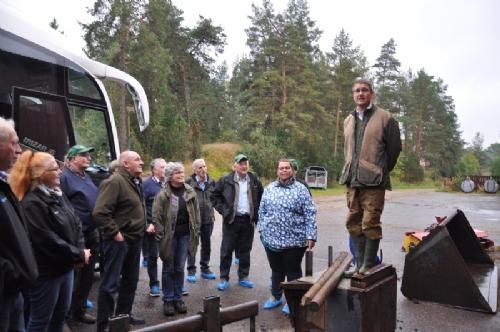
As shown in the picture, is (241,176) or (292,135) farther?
(292,135)

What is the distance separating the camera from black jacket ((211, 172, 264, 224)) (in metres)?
6.69

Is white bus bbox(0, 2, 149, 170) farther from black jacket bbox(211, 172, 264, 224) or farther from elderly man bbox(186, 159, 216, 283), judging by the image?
black jacket bbox(211, 172, 264, 224)

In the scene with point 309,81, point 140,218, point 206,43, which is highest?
point 206,43

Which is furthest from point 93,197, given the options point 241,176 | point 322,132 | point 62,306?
point 322,132

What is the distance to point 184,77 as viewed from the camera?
131ft

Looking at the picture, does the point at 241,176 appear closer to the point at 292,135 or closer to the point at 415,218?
the point at 415,218

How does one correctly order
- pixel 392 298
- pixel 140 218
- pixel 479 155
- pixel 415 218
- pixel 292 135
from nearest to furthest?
1. pixel 392 298
2. pixel 140 218
3. pixel 415 218
4. pixel 292 135
5. pixel 479 155

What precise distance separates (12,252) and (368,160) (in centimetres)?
289

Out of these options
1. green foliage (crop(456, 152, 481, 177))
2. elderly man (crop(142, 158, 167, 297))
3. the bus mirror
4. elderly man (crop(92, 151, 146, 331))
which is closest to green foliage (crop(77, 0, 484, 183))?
green foliage (crop(456, 152, 481, 177))

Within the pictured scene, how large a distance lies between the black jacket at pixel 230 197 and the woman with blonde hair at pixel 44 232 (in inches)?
134

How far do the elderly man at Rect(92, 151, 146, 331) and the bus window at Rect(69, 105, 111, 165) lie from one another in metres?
2.62

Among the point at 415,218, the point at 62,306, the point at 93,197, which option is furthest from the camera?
the point at 415,218

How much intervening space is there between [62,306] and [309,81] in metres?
37.5

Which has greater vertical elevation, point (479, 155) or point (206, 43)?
point (206, 43)
